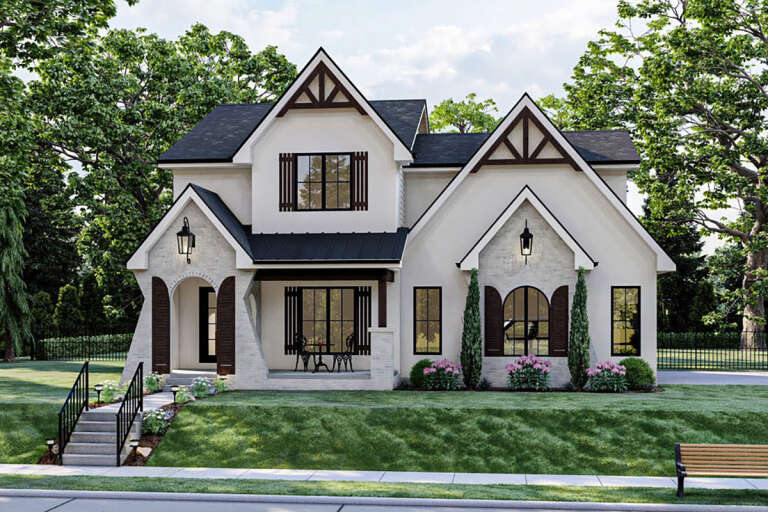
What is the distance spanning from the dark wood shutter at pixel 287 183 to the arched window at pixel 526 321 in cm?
745

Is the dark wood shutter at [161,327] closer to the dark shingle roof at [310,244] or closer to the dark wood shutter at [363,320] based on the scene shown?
the dark shingle roof at [310,244]

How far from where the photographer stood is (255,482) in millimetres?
14195

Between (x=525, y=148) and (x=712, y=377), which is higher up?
(x=525, y=148)

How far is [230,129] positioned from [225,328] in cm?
834

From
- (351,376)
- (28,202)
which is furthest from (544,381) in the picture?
(28,202)

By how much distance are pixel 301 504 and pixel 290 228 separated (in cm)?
1299

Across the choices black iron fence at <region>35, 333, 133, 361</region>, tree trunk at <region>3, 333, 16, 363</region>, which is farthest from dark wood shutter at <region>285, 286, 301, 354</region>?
tree trunk at <region>3, 333, 16, 363</region>

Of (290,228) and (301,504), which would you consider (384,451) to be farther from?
(290,228)

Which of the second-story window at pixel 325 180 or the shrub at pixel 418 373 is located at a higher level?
the second-story window at pixel 325 180

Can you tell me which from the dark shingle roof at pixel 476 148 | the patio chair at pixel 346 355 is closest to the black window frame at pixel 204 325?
the patio chair at pixel 346 355

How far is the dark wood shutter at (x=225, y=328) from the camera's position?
73.2 ft

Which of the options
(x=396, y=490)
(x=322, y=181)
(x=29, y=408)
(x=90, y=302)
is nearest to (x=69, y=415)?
(x=29, y=408)

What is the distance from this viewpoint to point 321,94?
24094mm

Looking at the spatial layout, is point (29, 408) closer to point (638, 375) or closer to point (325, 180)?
point (325, 180)
